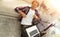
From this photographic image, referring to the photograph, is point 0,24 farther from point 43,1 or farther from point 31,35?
point 43,1

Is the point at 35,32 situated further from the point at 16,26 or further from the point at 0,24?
the point at 0,24

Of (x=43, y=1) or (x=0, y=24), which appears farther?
(x=43, y=1)

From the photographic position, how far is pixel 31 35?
1.12 m

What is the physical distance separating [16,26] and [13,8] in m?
0.14

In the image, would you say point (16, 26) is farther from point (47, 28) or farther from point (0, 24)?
point (47, 28)

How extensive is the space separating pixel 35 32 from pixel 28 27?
0.25 ft

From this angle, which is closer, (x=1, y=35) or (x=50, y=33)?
(x=1, y=35)

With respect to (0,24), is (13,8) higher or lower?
higher

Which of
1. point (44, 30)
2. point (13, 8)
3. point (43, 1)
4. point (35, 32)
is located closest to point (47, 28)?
point (44, 30)

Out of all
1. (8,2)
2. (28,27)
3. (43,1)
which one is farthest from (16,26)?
(43,1)

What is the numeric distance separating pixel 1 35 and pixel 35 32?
0.29 metres

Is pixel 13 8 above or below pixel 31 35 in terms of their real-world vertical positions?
above

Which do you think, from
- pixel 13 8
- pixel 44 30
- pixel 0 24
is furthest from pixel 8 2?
pixel 44 30

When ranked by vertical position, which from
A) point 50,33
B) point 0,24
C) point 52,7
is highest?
point 52,7
